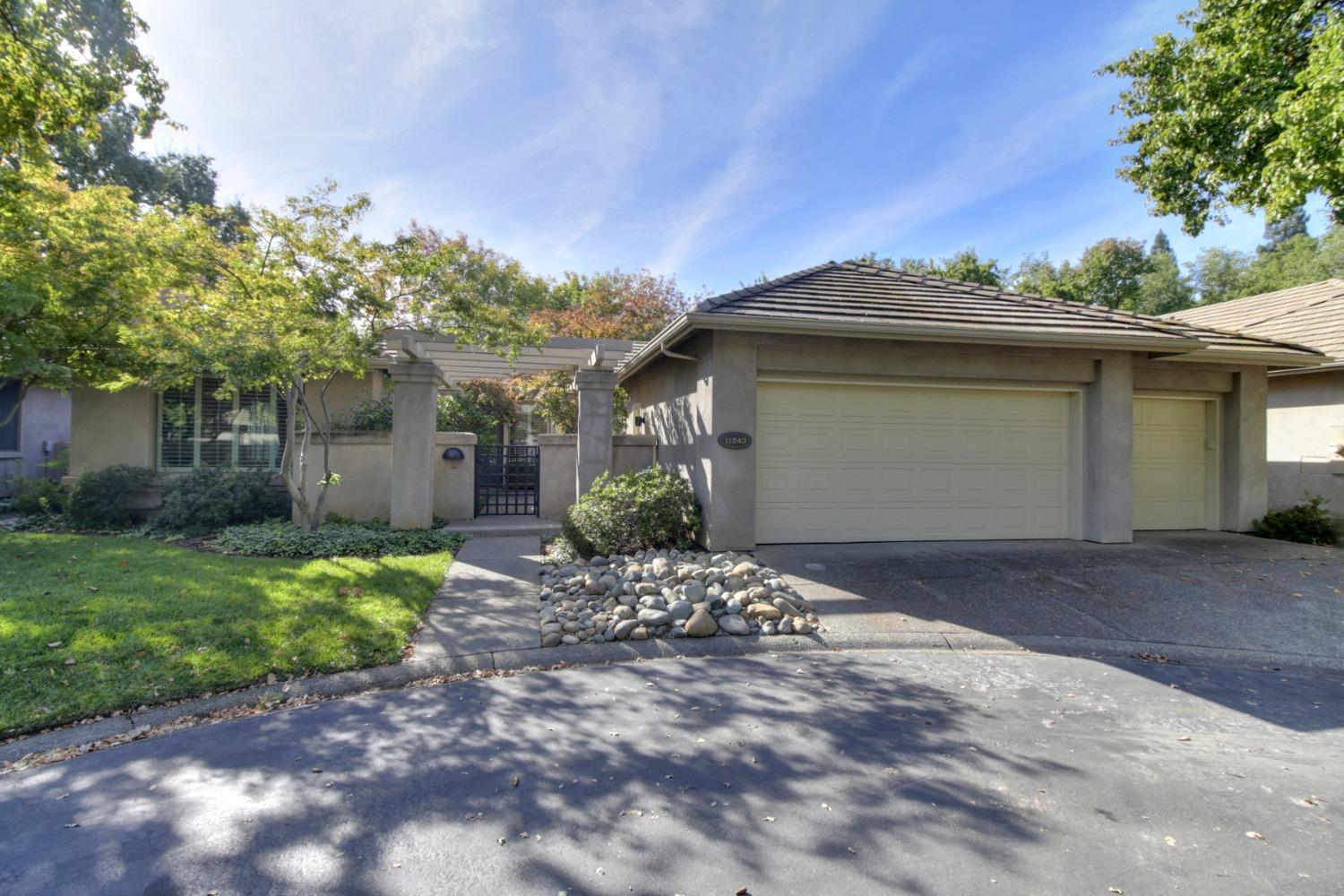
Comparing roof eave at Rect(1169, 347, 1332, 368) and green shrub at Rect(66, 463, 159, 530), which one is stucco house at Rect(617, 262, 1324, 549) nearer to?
roof eave at Rect(1169, 347, 1332, 368)

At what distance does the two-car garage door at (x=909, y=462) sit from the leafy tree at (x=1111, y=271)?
1965 centimetres

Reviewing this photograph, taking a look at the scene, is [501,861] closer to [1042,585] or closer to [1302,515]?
[1042,585]

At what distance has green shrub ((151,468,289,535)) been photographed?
29.7 ft

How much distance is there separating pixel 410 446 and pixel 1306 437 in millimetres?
15239

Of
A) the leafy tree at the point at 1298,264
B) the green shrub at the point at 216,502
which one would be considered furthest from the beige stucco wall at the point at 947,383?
the leafy tree at the point at 1298,264

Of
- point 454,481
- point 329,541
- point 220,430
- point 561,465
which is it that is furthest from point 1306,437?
point 220,430

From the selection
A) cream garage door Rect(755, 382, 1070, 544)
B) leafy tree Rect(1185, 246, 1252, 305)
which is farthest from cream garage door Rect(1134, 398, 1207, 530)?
leafy tree Rect(1185, 246, 1252, 305)

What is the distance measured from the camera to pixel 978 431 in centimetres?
895

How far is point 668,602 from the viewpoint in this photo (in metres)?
5.67

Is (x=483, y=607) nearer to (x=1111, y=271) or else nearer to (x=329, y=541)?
(x=329, y=541)

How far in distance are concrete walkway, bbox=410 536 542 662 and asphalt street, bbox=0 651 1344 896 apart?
64 centimetres

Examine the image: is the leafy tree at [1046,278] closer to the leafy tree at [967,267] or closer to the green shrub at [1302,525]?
the leafy tree at [967,267]

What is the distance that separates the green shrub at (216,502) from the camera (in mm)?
9062

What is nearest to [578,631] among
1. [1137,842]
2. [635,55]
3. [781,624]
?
[781,624]
